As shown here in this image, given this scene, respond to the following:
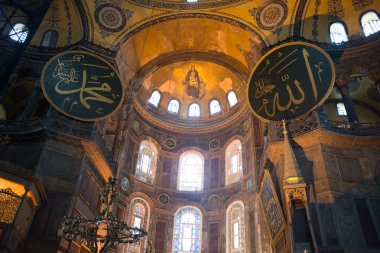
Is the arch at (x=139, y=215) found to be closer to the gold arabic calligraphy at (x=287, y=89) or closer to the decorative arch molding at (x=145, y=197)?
the decorative arch molding at (x=145, y=197)

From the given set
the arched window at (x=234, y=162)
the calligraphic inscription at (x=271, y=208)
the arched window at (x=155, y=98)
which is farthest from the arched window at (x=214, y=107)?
the calligraphic inscription at (x=271, y=208)

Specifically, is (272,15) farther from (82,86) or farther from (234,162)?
(82,86)

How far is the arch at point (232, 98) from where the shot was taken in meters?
17.7

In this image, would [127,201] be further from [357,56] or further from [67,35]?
[357,56]

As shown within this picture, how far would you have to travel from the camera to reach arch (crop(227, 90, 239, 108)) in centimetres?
1766

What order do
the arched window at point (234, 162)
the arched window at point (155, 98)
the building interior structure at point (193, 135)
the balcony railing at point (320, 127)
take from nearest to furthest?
the building interior structure at point (193, 135) → the balcony railing at point (320, 127) → the arched window at point (234, 162) → the arched window at point (155, 98)

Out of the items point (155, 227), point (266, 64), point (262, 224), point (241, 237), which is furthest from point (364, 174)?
point (155, 227)

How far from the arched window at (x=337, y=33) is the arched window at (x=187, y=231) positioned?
31.0 feet

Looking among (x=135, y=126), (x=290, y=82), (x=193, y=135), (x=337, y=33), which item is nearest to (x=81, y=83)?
(x=135, y=126)

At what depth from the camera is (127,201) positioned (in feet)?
47.9

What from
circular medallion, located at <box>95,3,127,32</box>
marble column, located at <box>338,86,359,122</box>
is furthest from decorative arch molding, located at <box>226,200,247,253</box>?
circular medallion, located at <box>95,3,127,32</box>

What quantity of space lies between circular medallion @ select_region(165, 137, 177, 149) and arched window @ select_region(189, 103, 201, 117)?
1.92m

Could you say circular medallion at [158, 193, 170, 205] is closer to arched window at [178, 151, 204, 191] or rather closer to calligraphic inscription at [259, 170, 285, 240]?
arched window at [178, 151, 204, 191]

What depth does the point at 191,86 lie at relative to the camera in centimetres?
1872
